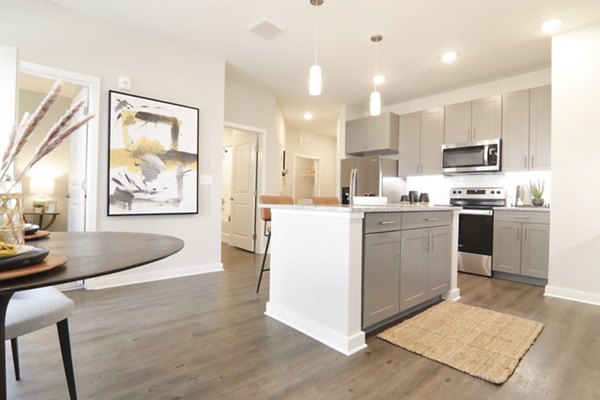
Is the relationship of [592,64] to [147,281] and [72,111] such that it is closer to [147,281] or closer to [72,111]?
[72,111]

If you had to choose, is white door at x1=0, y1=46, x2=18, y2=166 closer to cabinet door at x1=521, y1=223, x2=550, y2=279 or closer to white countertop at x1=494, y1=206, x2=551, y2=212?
white countertop at x1=494, y1=206, x2=551, y2=212

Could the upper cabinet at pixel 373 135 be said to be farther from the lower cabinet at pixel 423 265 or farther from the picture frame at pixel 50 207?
the picture frame at pixel 50 207

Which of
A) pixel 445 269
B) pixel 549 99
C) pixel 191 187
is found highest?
pixel 549 99

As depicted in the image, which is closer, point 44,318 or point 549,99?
point 44,318

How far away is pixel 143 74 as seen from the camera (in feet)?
11.1

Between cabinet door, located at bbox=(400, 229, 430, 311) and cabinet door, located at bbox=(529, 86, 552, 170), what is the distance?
2.37 meters

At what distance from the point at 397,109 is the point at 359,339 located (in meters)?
4.68

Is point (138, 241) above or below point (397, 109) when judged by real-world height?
below

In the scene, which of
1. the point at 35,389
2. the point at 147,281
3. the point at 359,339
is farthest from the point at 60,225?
the point at 359,339

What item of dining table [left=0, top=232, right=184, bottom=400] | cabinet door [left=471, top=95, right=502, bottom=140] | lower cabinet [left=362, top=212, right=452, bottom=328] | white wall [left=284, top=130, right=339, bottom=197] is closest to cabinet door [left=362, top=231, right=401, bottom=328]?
lower cabinet [left=362, top=212, right=452, bottom=328]

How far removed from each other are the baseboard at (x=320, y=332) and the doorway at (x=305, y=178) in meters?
5.38

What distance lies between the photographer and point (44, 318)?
1.23m

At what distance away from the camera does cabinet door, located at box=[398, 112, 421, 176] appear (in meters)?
5.00

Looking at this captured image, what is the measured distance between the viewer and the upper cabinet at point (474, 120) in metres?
4.17
